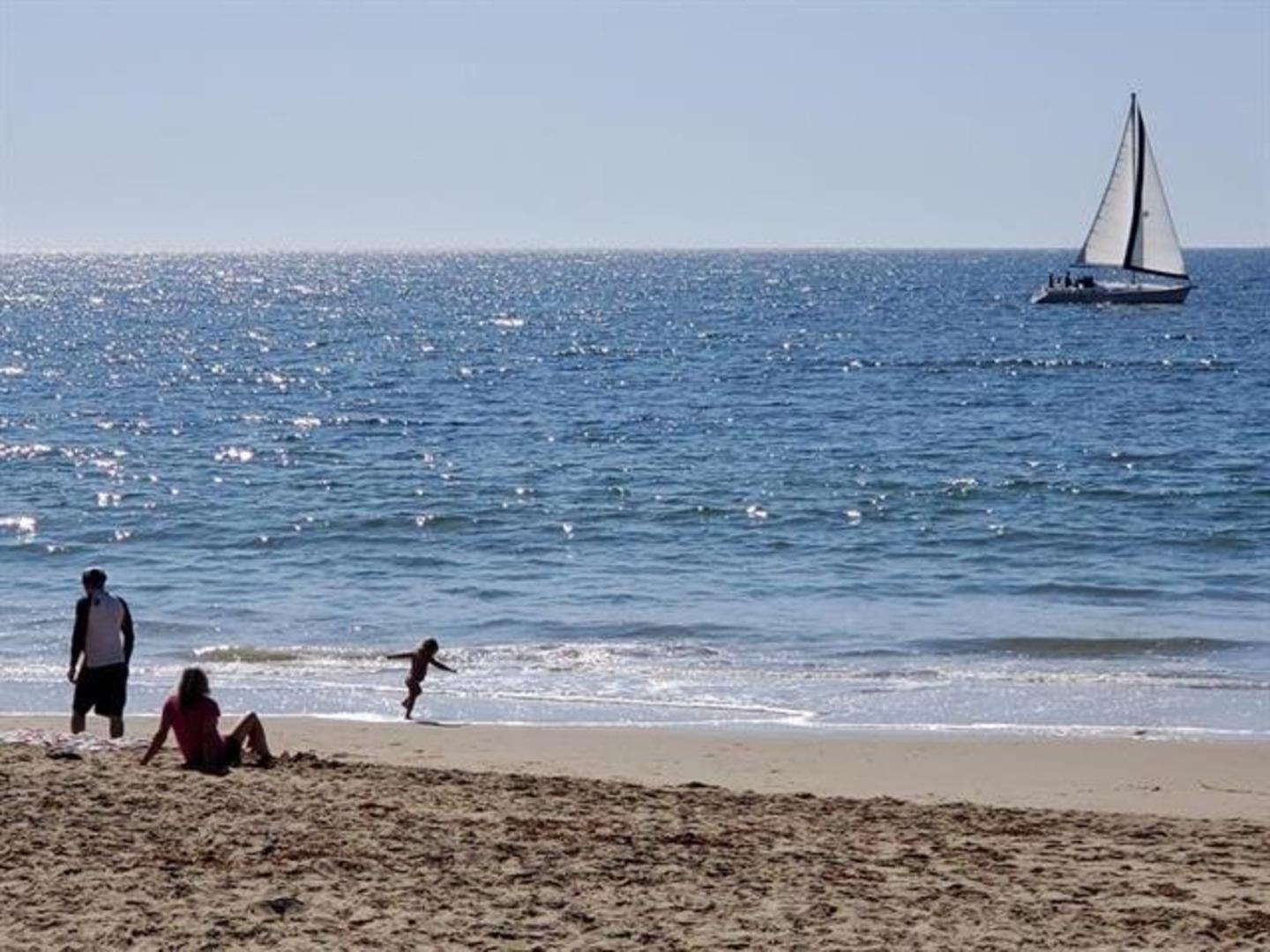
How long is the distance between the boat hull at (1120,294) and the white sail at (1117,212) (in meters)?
4.70

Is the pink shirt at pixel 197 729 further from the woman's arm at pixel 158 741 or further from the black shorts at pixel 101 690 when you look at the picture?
the black shorts at pixel 101 690

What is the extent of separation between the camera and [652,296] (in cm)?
13950

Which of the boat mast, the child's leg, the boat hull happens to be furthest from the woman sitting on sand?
the boat hull

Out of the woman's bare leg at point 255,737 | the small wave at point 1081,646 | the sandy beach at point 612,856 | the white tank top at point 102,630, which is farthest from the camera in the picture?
the small wave at point 1081,646

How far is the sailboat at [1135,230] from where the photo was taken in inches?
3499

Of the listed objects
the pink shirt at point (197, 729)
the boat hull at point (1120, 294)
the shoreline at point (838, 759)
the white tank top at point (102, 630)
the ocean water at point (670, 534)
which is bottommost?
the ocean water at point (670, 534)

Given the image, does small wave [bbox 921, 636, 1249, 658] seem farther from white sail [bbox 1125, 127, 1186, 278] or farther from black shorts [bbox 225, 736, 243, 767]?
white sail [bbox 1125, 127, 1186, 278]

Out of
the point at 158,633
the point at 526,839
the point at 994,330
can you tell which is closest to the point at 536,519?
the point at 158,633

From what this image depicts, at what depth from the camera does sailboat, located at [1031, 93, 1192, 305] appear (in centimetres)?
8888

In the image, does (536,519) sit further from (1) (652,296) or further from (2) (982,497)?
(1) (652,296)

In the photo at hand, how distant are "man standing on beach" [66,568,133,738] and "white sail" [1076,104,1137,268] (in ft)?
257

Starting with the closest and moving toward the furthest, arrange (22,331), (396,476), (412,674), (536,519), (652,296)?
(412,674) → (536,519) → (396,476) → (22,331) → (652,296)

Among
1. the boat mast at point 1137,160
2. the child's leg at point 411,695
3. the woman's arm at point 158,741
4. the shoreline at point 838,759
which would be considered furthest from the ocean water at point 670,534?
the boat mast at point 1137,160

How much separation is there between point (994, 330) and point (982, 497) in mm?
56858
